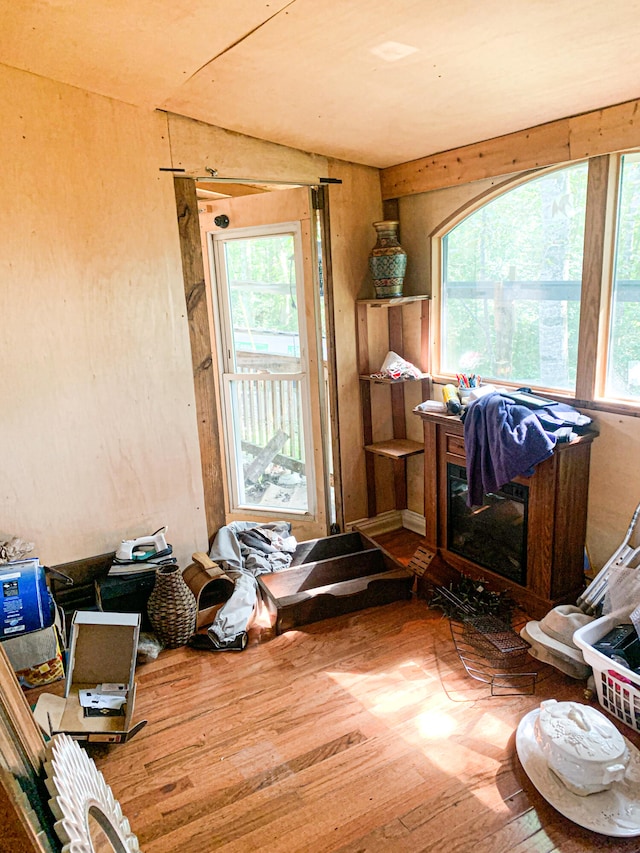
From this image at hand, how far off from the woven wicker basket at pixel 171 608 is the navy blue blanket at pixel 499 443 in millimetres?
1456

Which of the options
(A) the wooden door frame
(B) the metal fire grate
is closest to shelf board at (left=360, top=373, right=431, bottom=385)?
(A) the wooden door frame

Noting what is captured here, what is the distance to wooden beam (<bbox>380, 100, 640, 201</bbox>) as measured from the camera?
2.52 m

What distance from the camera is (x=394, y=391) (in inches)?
158

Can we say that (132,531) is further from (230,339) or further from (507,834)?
(507,834)

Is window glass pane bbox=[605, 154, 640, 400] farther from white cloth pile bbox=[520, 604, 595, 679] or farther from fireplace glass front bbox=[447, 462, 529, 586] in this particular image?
white cloth pile bbox=[520, 604, 595, 679]

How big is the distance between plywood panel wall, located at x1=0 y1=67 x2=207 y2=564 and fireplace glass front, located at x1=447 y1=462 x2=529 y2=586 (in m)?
1.48

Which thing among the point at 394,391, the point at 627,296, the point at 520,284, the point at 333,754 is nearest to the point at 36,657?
the point at 333,754

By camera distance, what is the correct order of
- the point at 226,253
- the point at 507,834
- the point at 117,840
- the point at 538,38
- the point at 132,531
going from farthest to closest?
the point at 226,253 → the point at 132,531 → the point at 538,38 → the point at 507,834 → the point at 117,840

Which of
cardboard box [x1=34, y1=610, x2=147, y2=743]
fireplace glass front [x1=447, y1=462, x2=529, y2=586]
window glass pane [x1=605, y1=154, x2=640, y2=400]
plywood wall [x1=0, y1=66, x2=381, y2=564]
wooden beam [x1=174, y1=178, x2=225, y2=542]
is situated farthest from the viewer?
wooden beam [x1=174, y1=178, x2=225, y2=542]

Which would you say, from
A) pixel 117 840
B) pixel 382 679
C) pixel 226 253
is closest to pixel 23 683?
pixel 117 840

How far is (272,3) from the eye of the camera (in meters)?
1.90

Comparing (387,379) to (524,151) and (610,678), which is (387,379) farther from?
(610,678)

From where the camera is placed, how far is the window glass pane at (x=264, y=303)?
371 cm

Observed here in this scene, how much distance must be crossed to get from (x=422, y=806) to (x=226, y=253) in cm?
309
